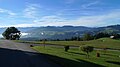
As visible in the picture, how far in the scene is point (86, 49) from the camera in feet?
113

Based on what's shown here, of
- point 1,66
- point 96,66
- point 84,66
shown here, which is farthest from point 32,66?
point 96,66

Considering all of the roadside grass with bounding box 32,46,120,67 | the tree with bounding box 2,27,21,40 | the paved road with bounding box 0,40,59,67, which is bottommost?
the roadside grass with bounding box 32,46,120,67

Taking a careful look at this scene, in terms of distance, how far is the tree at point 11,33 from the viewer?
387 feet

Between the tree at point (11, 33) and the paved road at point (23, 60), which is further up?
the tree at point (11, 33)

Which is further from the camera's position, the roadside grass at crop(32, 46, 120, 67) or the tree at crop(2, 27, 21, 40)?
the tree at crop(2, 27, 21, 40)

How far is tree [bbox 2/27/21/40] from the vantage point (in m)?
118

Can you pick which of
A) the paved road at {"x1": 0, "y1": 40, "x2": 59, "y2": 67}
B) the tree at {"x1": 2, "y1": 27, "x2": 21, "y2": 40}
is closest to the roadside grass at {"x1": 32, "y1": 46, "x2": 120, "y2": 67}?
the paved road at {"x1": 0, "y1": 40, "x2": 59, "y2": 67}

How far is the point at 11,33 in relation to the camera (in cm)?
11994

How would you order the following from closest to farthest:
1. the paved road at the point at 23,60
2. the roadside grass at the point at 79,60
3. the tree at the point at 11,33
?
the paved road at the point at 23,60 < the roadside grass at the point at 79,60 < the tree at the point at 11,33

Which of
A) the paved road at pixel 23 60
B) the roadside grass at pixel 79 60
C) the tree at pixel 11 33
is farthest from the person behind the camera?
the tree at pixel 11 33

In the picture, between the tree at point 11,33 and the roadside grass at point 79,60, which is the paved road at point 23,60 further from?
the tree at point 11,33

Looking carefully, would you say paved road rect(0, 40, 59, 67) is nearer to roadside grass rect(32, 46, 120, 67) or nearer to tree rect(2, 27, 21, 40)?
roadside grass rect(32, 46, 120, 67)

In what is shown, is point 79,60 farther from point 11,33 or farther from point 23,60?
point 11,33

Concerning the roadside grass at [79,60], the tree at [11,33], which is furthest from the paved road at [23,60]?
the tree at [11,33]
